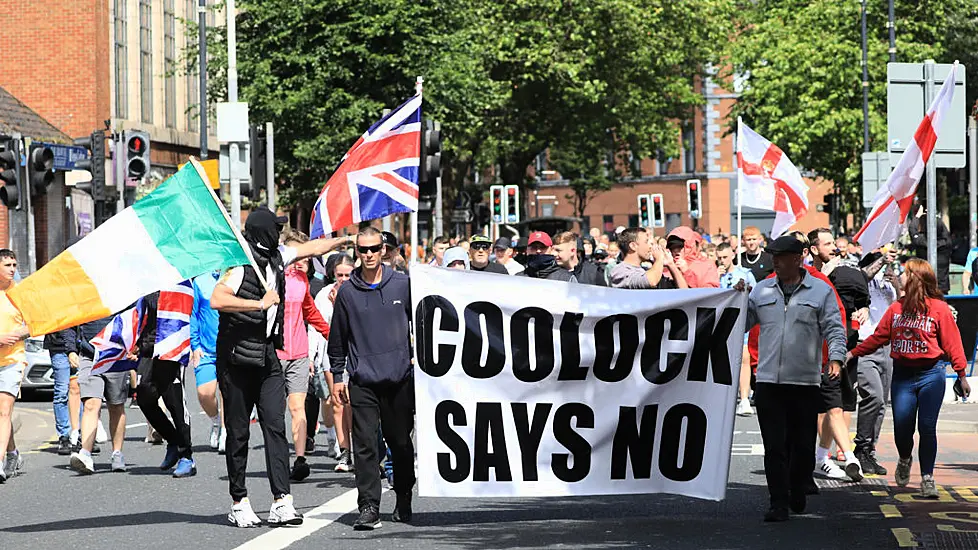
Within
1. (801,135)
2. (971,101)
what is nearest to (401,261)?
(801,135)

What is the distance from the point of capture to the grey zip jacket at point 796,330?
11023 mm

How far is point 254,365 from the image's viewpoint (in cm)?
1073

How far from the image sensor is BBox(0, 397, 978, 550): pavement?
9898 millimetres

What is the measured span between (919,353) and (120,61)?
3608cm

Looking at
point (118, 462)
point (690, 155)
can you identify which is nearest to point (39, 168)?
point (118, 462)

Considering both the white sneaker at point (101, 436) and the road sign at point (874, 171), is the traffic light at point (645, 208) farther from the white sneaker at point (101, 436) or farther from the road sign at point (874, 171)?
the white sneaker at point (101, 436)

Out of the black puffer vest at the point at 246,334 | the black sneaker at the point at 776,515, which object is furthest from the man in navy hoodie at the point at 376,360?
the black sneaker at the point at 776,515

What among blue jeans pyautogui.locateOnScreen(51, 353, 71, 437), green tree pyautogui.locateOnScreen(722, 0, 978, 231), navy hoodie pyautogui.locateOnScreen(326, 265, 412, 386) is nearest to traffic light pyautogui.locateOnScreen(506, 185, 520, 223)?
green tree pyautogui.locateOnScreen(722, 0, 978, 231)

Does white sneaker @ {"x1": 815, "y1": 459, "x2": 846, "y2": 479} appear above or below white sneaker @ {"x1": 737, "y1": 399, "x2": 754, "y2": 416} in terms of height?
below

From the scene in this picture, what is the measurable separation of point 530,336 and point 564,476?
33.9 inches

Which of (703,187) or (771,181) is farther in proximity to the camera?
(703,187)

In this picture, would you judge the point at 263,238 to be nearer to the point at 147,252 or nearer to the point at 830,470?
the point at 147,252

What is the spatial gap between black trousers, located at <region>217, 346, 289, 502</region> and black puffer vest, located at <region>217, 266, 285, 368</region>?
0.06 m

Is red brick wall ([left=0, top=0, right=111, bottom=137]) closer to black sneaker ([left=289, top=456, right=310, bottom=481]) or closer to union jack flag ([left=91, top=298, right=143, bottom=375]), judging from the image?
union jack flag ([left=91, top=298, right=143, bottom=375])
